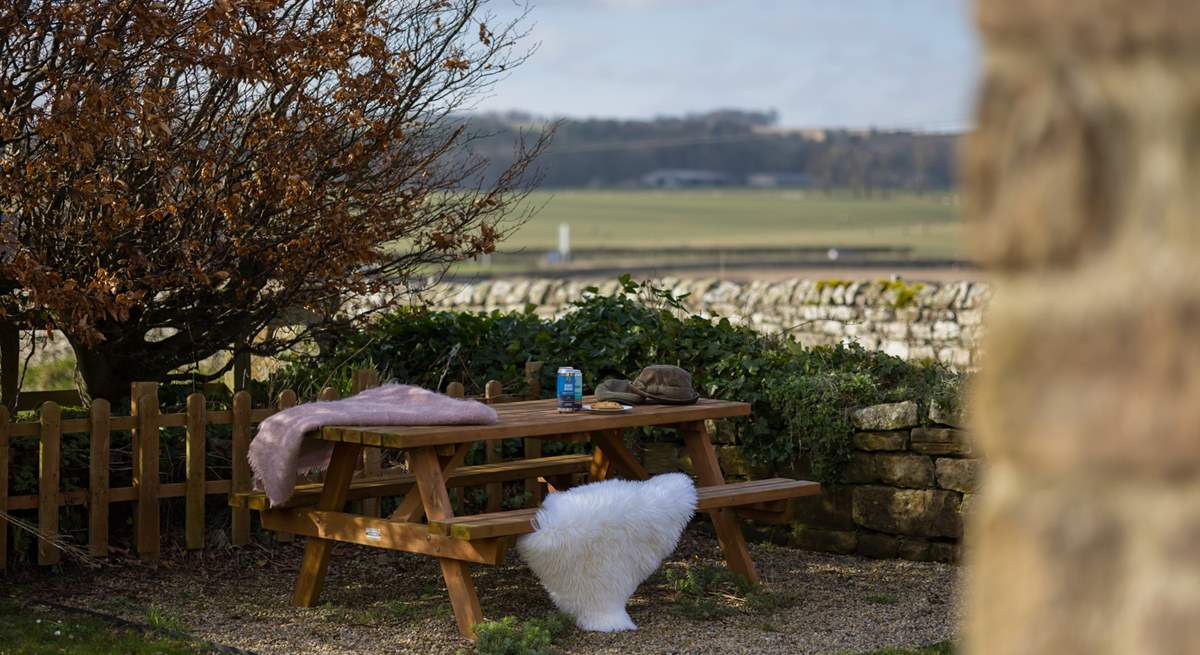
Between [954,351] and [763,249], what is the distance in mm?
39219

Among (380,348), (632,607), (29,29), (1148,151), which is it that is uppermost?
(29,29)

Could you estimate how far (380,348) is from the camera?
880 centimetres

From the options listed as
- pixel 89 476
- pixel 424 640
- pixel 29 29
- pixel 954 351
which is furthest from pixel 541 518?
pixel 954 351

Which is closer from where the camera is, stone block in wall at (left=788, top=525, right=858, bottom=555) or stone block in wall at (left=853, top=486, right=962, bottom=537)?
stone block in wall at (left=853, top=486, right=962, bottom=537)

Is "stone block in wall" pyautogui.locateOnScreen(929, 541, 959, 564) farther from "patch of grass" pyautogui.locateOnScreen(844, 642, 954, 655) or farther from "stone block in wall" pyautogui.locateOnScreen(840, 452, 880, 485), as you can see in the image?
"patch of grass" pyautogui.locateOnScreen(844, 642, 954, 655)

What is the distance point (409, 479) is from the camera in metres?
6.61

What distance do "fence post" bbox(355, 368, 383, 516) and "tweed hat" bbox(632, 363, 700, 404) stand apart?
1.59 m

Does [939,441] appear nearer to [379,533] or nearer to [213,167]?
[379,533]

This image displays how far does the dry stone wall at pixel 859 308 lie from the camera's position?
46.2 ft

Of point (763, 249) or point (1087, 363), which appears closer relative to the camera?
point (1087, 363)

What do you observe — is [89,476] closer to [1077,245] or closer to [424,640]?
[424,640]

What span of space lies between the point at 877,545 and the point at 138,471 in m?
3.84

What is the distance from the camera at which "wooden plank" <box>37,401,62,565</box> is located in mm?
6387

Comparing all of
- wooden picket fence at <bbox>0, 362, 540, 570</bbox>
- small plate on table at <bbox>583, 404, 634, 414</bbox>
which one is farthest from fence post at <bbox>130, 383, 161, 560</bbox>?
small plate on table at <bbox>583, 404, 634, 414</bbox>
